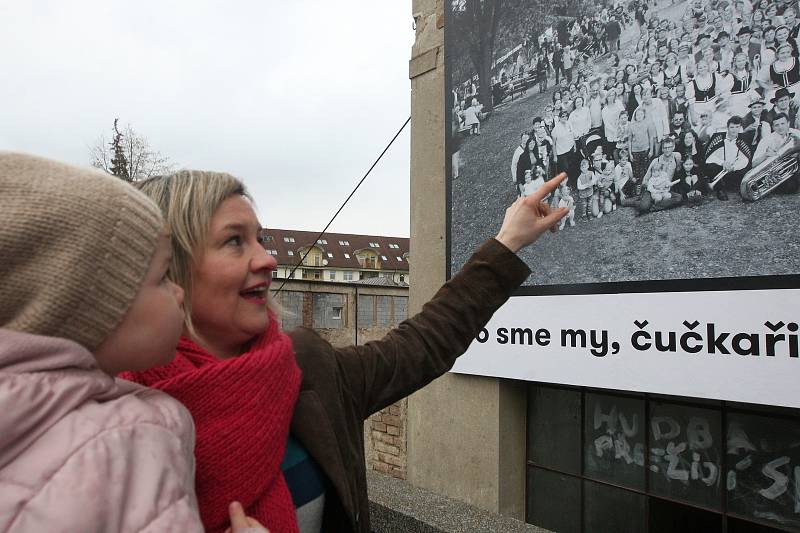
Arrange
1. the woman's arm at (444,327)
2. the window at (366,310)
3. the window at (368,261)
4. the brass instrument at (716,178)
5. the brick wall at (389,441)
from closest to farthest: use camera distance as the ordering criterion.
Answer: the woman's arm at (444,327) → the brass instrument at (716,178) → the brick wall at (389,441) → the window at (366,310) → the window at (368,261)

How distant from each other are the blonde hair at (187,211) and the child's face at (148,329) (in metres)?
0.38

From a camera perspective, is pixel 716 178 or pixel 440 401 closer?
pixel 716 178

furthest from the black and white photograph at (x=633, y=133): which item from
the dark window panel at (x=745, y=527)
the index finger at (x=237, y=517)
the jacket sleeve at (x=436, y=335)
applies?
the index finger at (x=237, y=517)

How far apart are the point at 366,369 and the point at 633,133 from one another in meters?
2.04

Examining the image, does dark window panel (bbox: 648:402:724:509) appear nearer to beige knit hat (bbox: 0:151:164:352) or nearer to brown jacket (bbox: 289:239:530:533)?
brown jacket (bbox: 289:239:530:533)

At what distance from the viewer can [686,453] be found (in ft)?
9.86

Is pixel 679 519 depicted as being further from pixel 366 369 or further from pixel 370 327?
pixel 370 327

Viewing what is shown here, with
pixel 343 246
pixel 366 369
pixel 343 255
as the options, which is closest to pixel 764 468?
pixel 366 369

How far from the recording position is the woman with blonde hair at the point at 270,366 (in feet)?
3.77

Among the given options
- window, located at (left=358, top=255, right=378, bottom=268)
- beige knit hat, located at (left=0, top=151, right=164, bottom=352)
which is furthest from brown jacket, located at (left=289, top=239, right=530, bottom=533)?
window, located at (left=358, top=255, right=378, bottom=268)

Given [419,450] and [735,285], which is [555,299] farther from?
[419,450]

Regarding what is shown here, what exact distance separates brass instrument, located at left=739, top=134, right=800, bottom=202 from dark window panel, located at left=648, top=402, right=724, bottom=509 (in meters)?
1.04

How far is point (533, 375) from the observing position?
328 cm

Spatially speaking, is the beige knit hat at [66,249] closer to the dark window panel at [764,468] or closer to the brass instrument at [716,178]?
the brass instrument at [716,178]
